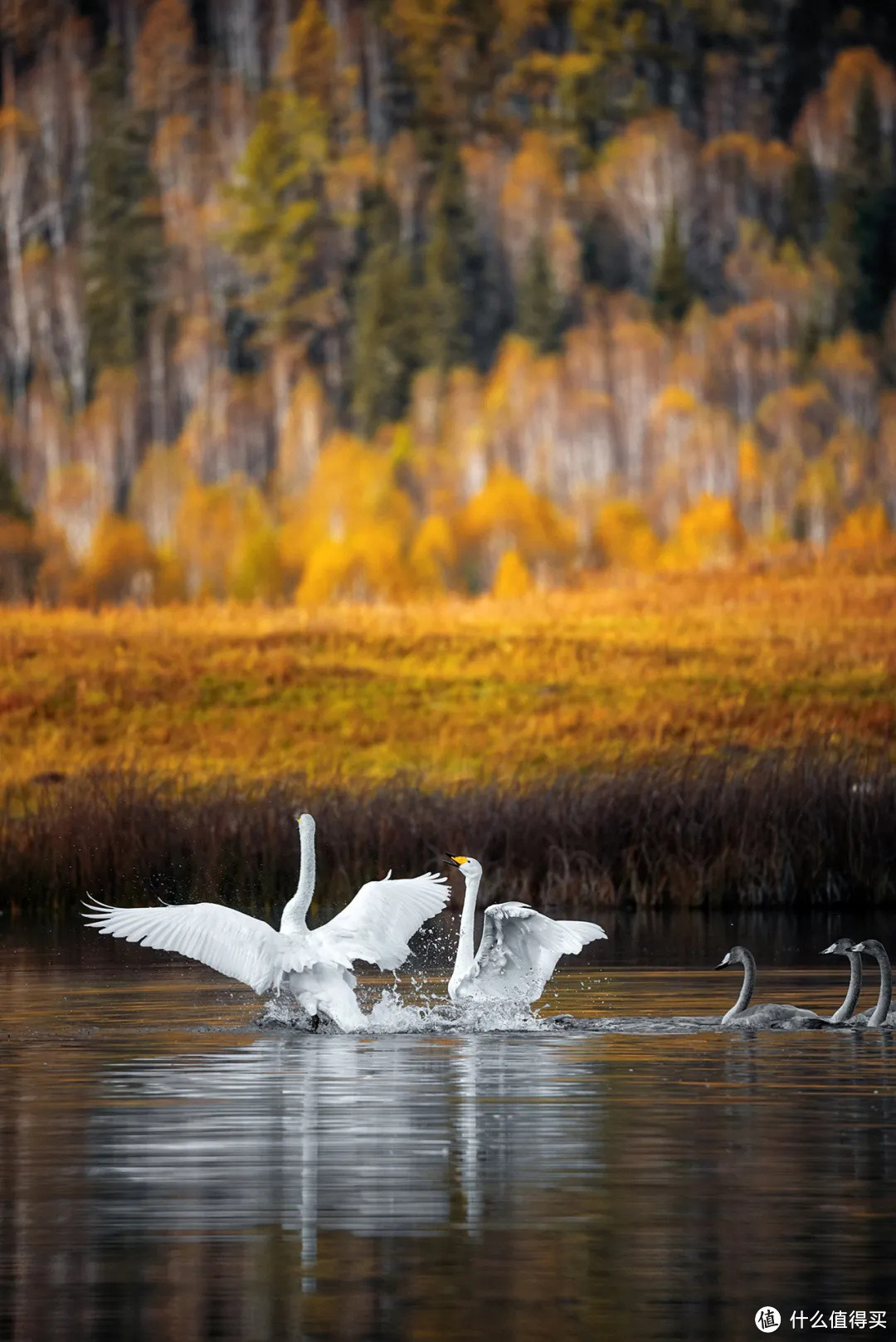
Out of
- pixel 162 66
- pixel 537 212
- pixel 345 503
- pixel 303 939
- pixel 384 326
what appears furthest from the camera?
pixel 162 66

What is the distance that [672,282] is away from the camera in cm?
5838

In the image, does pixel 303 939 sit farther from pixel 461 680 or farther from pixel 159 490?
pixel 159 490

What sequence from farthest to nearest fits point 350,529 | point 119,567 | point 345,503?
1. point 345,503
2. point 350,529
3. point 119,567

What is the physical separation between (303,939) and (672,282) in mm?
45466

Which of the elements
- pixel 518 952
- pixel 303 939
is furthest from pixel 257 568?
pixel 303 939

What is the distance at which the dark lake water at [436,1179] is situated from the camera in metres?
7.54

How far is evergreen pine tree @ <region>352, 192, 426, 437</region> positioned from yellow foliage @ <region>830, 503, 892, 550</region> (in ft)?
29.6

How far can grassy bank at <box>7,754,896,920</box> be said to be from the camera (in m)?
24.4

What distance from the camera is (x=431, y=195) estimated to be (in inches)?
2367

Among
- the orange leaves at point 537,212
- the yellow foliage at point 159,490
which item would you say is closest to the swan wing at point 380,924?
the yellow foliage at point 159,490

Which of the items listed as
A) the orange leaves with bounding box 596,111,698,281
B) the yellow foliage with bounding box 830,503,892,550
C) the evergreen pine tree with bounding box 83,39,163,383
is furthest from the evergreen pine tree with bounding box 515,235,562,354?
the evergreen pine tree with bounding box 83,39,163,383

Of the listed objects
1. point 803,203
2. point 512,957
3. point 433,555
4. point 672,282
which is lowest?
point 512,957

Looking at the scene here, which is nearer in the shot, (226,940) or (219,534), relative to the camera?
(226,940)

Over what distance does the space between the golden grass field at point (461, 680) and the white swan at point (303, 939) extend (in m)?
31.2
